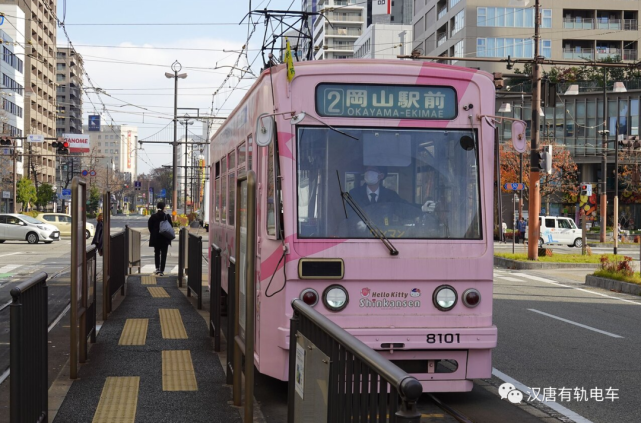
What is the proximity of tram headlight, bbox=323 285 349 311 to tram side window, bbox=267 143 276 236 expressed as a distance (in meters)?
0.67

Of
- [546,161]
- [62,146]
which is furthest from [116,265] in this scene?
[62,146]

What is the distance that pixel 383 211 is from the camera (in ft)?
23.9

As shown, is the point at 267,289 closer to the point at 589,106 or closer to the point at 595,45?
the point at 589,106

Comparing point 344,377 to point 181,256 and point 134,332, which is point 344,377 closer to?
point 134,332

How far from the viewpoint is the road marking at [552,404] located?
7242 mm

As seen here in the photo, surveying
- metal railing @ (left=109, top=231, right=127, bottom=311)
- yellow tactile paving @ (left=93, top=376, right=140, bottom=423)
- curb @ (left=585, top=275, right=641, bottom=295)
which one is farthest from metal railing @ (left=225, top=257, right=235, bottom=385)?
curb @ (left=585, top=275, right=641, bottom=295)

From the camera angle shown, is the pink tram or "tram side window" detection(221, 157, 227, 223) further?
"tram side window" detection(221, 157, 227, 223)

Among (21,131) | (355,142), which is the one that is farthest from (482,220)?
(21,131)

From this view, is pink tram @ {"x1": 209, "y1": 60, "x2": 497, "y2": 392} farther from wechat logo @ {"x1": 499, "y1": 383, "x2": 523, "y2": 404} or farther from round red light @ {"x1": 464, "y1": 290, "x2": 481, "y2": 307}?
wechat logo @ {"x1": 499, "y1": 383, "x2": 523, "y2": 404}

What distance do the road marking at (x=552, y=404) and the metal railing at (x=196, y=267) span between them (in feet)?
20.2

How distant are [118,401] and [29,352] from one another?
2.16 metres

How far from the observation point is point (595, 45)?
7588 cm

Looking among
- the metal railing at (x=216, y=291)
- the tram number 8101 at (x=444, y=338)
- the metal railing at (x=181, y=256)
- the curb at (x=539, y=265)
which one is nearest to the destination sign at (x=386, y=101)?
the tram number 8101 at (x=444, y=338)

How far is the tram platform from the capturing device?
6.96 m
